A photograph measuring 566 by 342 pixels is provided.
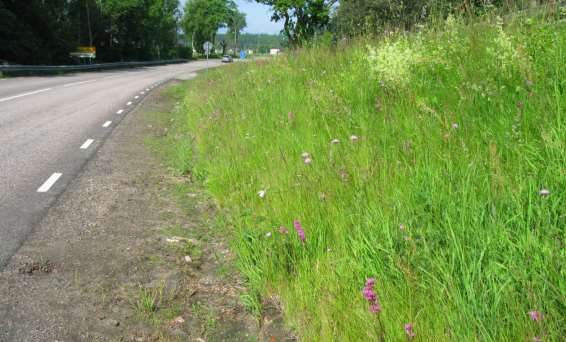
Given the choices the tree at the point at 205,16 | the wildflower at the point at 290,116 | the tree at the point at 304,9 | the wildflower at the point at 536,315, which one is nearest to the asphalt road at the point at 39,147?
the wildflower at the point at 290,116

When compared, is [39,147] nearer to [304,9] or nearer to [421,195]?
[421,195]

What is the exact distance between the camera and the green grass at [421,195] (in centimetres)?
237

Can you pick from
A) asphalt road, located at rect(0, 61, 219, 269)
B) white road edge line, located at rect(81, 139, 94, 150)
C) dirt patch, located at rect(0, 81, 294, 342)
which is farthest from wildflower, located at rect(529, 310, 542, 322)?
white road edge line, located at rect(81, 139, 94, 150)

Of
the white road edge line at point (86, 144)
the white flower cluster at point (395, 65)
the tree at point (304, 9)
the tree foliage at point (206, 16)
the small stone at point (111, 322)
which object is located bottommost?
the small stone at point (111, 322)

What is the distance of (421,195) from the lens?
10.9 feet

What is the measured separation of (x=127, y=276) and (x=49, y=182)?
3429 millimetres

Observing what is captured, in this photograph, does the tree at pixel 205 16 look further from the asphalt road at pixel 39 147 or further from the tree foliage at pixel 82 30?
the asphalt road at pixel 39 147

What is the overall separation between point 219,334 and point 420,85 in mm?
4083

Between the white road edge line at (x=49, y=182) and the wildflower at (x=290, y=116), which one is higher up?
the wildflower at (x=290, y=116)

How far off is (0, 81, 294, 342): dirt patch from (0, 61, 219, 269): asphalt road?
0.26m

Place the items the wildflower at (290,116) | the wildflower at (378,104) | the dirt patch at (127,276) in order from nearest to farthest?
the dirt patch at (127,276)
the wildflower at (378,104)
the wildflower at (290,116)

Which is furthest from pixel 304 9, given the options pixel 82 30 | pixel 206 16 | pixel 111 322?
pixel 206 16

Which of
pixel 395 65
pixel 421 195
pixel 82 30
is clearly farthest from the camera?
pixel 82 30

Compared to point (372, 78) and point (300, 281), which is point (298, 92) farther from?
point (300, 281)
